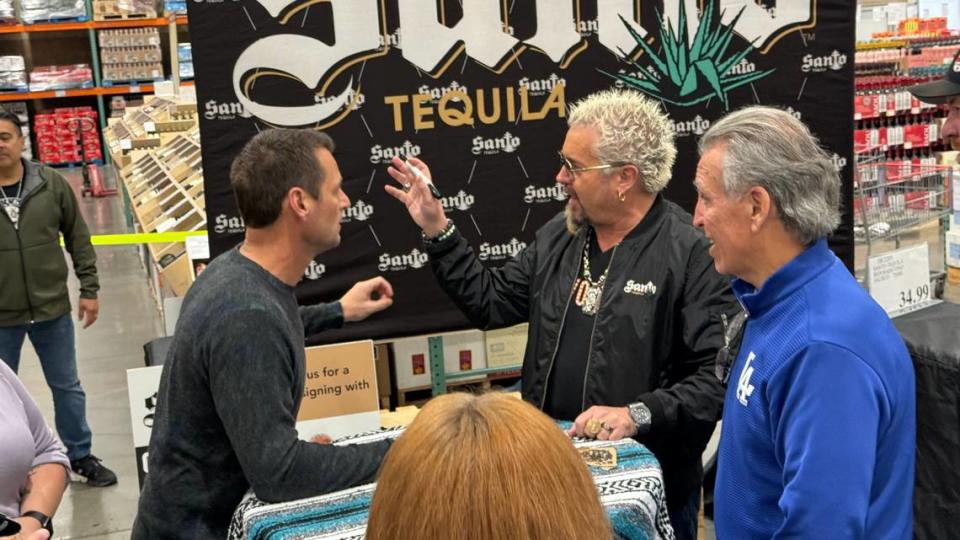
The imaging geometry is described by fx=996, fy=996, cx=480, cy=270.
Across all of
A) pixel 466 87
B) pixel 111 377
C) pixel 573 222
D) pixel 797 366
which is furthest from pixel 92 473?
pixel 797 366

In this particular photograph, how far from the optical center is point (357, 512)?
202 cm

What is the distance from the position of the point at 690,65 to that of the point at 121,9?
1557 cm

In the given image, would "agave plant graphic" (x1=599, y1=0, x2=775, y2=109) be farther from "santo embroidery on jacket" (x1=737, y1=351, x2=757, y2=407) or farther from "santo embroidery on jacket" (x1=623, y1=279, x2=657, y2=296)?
"santo embroidery on jacket" (x1=737, y1=351, x2=757, y2=407)

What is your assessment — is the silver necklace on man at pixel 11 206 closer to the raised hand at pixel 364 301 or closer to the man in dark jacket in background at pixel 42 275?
the man in dark jacket in background at pixel 42 275

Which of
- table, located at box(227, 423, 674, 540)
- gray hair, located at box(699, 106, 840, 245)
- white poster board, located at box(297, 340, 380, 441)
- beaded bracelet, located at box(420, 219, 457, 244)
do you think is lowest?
white poster board, located at box(297, 340, 380, 441)

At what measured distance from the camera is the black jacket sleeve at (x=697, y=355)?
251 centimetres

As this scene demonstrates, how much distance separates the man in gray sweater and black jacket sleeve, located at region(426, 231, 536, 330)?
2.12 ft

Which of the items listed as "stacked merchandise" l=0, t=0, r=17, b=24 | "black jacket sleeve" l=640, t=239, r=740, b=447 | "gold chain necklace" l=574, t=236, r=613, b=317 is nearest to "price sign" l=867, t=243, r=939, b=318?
"black jacket sleeve" l=640, t=239, r=740, b=447

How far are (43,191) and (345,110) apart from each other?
87.8 inches

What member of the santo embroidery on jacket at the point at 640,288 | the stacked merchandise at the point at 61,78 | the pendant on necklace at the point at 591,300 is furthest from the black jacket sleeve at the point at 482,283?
the stacked merchandise at the point at 61,78

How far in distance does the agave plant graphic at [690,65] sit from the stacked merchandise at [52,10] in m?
15.5

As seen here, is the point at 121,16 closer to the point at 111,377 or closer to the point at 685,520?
the point at 111,377

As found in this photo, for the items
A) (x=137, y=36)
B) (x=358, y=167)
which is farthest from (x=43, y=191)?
(x=137, y=36)

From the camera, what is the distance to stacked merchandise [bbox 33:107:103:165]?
17922 millimetres
